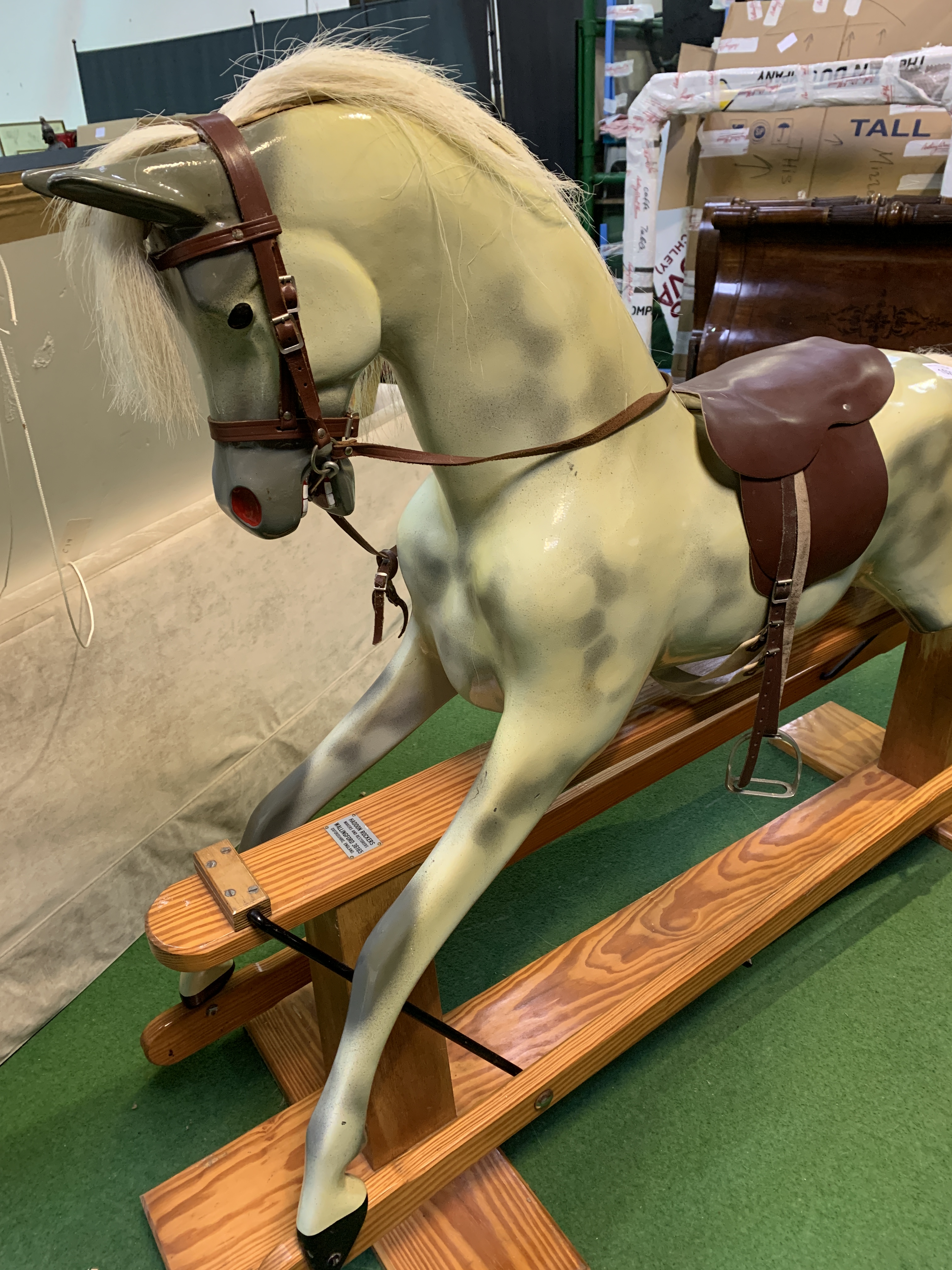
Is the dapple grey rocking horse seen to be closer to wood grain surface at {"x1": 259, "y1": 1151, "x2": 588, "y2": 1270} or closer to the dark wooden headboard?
wood grain surface at {"x1": 259, "y1": 1151, "x2": 588, "y2": 1270}

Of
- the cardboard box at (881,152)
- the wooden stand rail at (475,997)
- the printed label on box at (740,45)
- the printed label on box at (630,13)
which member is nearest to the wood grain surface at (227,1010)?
the wooden stand rail at (475,997)

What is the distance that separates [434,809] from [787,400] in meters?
0.61

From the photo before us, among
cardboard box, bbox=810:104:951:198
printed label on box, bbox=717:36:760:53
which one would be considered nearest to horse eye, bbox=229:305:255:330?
cardboard box, bbox=810:104:951:198

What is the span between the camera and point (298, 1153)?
1055mm

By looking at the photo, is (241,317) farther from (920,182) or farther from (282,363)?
(920,182)

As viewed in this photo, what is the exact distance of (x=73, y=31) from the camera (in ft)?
6.16

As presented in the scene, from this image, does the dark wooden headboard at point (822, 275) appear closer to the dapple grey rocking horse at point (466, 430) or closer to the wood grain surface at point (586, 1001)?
the dapple grey rocking horse at point (466, 430)

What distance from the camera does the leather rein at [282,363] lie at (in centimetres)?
62

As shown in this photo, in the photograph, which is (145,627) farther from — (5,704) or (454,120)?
(454,120)

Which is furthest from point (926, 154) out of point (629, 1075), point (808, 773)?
point (629, 1075)

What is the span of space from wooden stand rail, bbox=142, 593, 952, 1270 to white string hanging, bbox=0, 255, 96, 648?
1.96ft

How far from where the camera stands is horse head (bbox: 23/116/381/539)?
0.60 metres

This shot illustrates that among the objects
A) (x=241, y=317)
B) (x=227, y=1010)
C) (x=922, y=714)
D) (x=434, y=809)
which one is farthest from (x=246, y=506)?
(x=922, y=714)

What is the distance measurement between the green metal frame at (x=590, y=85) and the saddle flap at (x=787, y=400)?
190 centimetres
